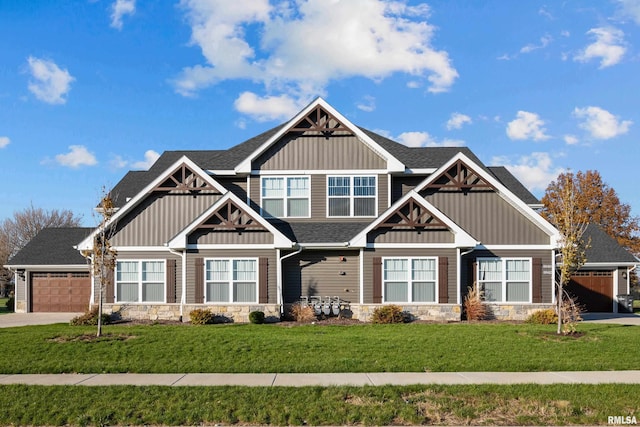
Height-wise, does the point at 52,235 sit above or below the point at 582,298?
above

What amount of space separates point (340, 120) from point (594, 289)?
15946 mm

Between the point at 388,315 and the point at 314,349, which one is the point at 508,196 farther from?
the point at 314,349

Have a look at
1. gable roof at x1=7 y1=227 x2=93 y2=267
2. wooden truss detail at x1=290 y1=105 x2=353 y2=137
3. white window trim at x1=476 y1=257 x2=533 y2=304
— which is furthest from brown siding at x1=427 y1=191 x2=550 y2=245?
gable roof at x1=7 y1=227 x2=93 y2=267

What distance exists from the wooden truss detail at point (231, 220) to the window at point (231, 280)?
4.20ft

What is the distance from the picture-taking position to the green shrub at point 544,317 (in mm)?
19188

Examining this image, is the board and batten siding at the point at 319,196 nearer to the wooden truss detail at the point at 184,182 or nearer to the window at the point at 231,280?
the wooden truss detail at the point at 184,182

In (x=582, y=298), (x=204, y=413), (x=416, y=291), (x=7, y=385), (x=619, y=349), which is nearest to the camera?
(x=204, y=413)

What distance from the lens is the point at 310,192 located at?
22047 millimetres

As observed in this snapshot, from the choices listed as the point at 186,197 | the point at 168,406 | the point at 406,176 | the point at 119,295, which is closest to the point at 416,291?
the point at 406,176

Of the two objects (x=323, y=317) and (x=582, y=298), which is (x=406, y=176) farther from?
(x=582, y=298)

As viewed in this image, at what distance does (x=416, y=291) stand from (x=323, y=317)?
3682 millimetres

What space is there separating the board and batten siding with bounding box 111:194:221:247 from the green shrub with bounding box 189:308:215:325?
3.53 metres

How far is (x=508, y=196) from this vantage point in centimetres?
2091
